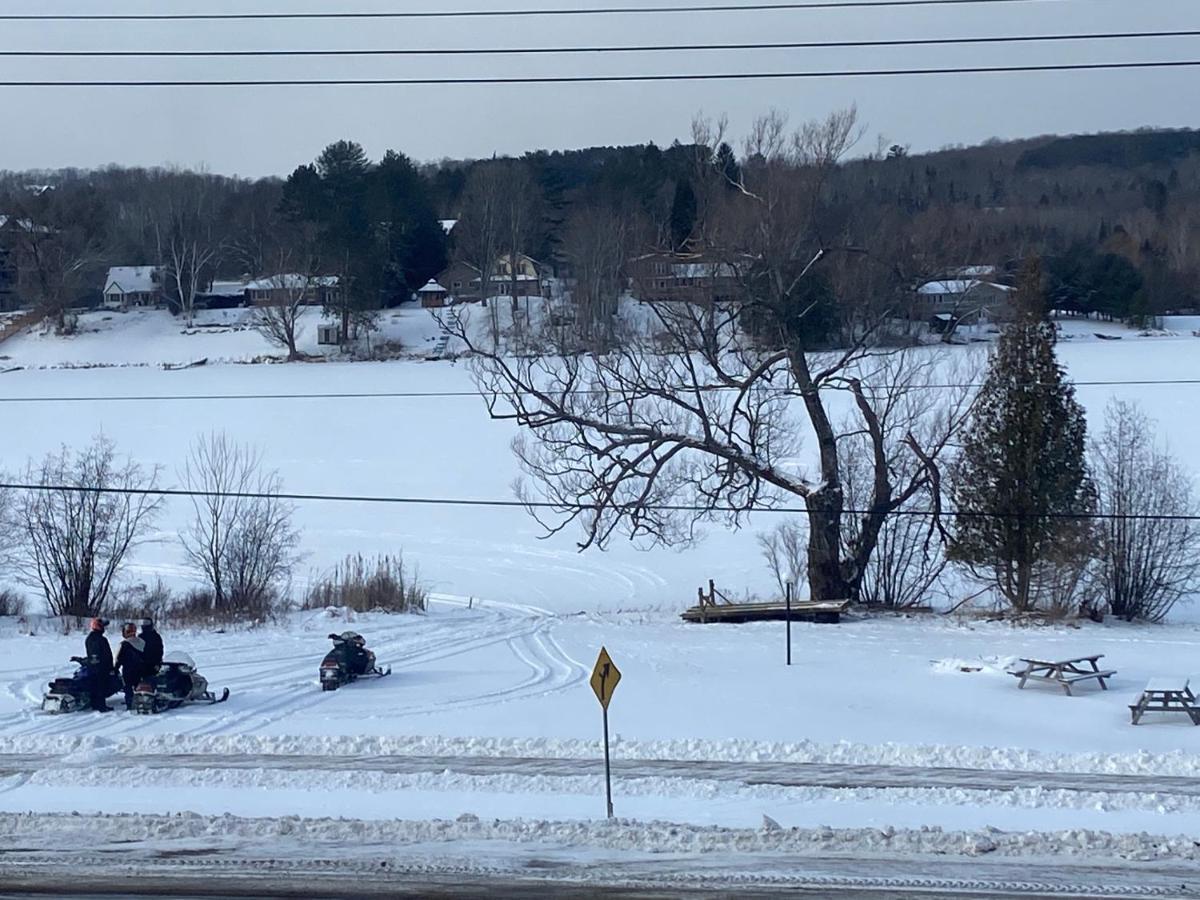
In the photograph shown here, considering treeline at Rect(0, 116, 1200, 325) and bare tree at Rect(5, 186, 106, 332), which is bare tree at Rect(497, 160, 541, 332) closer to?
treeline at Rect(0, 116, 1200, 325)

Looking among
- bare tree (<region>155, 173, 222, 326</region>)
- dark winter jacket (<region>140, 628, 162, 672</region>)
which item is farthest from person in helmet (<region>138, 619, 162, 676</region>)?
bare tree (<region>155, 173, 222, 326</region>)

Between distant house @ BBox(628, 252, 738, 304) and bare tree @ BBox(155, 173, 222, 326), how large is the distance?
77.5 m

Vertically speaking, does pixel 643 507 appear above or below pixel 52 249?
below

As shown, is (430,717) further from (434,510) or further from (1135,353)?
(1135,353)

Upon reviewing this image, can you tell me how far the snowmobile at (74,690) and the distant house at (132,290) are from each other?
95905 mm

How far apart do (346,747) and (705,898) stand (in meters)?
7.25

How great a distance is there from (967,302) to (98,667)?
25.7 m

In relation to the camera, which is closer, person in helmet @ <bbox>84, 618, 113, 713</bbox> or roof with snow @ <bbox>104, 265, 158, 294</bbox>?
person in helmet @ <bbox>84, 618, 113, 713</bbox>

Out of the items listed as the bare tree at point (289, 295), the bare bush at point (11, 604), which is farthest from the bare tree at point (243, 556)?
the bare tree at point (289, 295)

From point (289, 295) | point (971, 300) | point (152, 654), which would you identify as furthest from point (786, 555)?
point (289, 295)

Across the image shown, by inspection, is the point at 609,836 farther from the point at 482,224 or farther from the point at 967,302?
the point at 482,224

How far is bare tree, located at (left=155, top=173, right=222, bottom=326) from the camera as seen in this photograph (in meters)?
108

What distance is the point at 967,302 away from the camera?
36.7m

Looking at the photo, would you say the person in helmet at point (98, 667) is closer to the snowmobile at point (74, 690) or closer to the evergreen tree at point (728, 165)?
the snowmobile at point (74, 690)
